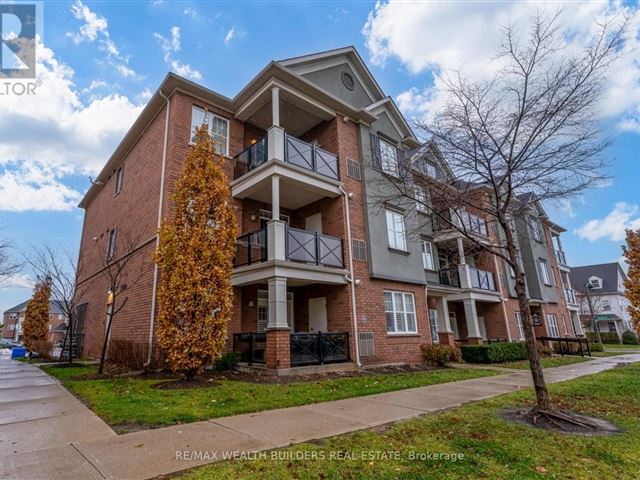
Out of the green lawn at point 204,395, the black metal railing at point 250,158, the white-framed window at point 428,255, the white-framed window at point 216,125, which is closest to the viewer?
the green lawn at point 204,395

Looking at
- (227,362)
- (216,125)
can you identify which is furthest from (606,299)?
(216,125)

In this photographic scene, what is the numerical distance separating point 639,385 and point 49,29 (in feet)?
65.8

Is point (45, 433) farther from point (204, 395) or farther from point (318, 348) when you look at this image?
point (318, 348)

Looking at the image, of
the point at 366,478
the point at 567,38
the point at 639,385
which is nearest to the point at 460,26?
the point at 567,38

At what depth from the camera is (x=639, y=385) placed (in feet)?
28.9

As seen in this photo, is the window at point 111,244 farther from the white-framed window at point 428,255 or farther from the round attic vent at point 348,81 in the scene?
the white-framed window at point 428,255

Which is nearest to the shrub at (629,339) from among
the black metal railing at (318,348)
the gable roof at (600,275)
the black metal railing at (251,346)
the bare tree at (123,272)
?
the gable roof at (600,275)

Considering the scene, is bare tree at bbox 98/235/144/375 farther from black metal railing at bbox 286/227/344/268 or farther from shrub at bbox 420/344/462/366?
shrub at bbox 420/344/462/366

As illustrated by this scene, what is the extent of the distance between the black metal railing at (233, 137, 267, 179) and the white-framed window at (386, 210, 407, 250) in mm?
6037

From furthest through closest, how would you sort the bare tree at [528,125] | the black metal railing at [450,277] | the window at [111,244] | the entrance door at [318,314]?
the black metal railing at [450,277], the window at [111,244], the entrance door at [318,314], the bare tree at [528,125]

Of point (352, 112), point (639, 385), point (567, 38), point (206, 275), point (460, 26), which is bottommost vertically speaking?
point (639, 385)

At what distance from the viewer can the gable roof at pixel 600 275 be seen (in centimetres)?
4928

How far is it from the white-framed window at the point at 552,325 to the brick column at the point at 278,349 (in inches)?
891

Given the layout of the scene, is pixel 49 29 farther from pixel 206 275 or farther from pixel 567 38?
pixel 567 38
